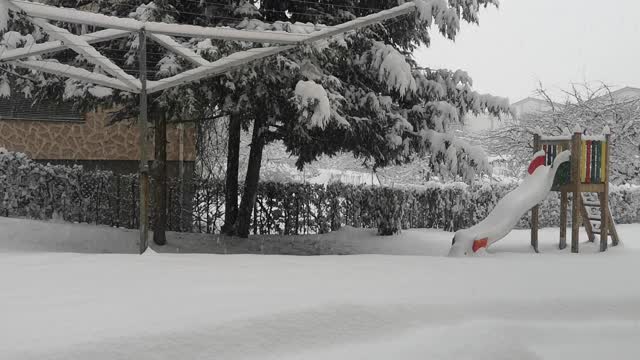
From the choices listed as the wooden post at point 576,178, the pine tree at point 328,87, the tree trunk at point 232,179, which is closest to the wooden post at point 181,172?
the tree trunk at point 232,179

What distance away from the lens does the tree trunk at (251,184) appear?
11281 mm

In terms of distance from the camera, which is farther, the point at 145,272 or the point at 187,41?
the point at 187,41

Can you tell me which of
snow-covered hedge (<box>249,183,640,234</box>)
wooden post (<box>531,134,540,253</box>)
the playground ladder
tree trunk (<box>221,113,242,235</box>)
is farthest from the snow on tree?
snow-covered hedge (<box>249,183,640,234</box>)

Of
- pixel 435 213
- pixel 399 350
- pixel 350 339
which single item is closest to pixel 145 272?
pixel 350 339

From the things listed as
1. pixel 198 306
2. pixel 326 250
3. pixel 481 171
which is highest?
pixel 481 171

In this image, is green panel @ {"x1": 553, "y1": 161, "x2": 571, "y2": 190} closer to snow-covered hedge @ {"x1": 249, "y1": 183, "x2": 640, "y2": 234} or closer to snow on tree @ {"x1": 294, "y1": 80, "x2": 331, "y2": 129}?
snow on tree @ {"x1": 294, "y1": 80, "x2": 331, "y2": 129}

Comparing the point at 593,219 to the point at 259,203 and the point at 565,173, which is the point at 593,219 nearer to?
the point at 565,173

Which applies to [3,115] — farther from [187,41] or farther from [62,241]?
[187,41]

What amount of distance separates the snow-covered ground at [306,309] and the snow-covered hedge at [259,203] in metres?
6.77

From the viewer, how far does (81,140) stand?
14875 millimetres

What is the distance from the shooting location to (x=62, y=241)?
393 inches

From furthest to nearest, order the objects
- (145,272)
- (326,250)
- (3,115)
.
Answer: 1. (3,115)
2. (326,250)
3. (145,272)

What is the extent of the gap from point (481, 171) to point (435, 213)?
489 cm

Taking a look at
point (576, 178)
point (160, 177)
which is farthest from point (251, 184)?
point (576, 178)
